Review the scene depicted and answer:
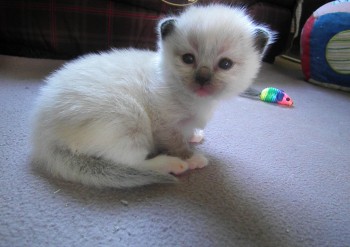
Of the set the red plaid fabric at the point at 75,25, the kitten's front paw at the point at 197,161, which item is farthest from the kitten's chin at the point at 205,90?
the red plaid fabric at the point at 75,25

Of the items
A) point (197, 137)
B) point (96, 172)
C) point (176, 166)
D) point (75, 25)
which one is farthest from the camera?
point (75, 25)

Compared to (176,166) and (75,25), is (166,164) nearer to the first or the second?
(176,166)

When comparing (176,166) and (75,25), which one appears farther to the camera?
(75,25)

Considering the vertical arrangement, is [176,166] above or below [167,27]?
below

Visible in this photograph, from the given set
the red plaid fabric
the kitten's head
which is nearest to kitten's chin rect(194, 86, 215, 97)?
the kitten's head

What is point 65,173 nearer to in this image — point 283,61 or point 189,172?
point 189,172

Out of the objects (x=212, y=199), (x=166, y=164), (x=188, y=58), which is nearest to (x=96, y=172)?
(x=166, y=164)

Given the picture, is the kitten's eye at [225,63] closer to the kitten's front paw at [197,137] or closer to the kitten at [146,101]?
the kitten at [146,101]

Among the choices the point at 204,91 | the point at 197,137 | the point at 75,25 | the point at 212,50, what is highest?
A: the point at 212,50
